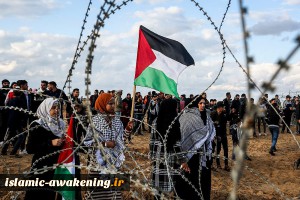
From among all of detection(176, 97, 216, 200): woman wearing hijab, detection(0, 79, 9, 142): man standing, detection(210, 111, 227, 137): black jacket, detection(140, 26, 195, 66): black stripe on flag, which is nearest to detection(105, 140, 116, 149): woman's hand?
detection(176, 97, 216, 200): woman wearing hijab

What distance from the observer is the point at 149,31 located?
738cm

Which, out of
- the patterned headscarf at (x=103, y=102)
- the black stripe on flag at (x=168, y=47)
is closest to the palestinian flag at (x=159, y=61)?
the black stripe on flag at (x=168, y=47)

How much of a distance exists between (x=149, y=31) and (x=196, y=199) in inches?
140

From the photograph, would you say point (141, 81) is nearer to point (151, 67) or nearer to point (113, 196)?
point (151, 67)

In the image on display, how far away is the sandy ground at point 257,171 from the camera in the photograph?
23.6ft

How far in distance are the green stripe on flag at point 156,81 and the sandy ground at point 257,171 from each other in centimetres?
132

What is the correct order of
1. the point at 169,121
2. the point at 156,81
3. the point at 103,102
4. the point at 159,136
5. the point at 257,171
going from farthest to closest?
the point at 257,171 < the point at 156,81 < the point at 159,136 < the point at 169,121 < the point at 103,102

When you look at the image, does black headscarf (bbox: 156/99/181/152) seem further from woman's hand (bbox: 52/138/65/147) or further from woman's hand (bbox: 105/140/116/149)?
woman's hand (bbox: 52/138/65/147)

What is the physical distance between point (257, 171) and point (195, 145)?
5128 mm

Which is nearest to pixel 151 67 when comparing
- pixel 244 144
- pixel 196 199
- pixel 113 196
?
pixel 196 199

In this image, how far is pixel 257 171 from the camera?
9.64m

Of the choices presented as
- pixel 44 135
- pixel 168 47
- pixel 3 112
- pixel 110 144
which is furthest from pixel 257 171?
pixel 44 135

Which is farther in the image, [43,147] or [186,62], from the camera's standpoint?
[186,62]

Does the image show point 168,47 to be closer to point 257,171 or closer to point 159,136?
point 159,136
